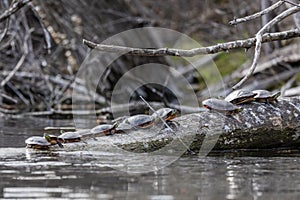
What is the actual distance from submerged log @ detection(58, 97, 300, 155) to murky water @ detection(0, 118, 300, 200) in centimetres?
22

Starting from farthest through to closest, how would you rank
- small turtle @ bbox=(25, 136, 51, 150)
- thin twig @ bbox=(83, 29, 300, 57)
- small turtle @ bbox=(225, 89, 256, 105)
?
small turtle @ bbox=(225, 89, 256, 105)
small turtle @ bbox=(25, 136, 51, 150)
thin twig @ bbox=(83, 29, 300, 57)

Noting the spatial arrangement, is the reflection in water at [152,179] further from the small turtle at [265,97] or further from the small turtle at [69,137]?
the small turtle at [265,97]

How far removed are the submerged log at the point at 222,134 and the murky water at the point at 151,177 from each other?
22cm

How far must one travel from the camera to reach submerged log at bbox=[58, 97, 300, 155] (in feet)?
15.5

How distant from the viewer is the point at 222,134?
4.90 m

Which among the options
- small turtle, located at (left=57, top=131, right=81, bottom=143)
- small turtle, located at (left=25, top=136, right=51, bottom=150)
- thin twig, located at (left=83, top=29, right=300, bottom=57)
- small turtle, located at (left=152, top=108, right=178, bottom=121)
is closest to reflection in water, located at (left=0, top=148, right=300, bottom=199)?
small turtle, located at (left=25, top=136, right=51, bottom=150)

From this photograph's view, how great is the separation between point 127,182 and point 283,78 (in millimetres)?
6803

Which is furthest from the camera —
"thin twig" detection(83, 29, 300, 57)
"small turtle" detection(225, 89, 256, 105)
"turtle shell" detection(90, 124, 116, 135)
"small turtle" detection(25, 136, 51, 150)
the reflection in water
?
"small turtle" detection(225, 89, 256, 105)

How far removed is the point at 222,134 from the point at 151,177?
4.82ft

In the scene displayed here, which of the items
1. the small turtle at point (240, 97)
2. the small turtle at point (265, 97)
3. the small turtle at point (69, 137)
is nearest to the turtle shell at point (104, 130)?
the small turtle at point (69, 137)

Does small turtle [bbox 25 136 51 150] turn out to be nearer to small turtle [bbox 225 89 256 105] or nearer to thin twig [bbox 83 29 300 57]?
thin twig [bbox 83 29 300 57]

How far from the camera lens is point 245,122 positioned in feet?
16.4

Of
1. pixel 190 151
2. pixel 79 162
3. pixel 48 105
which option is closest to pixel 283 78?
pixel 48 105

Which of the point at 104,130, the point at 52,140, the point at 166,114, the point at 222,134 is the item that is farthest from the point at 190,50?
the point at 52,140
